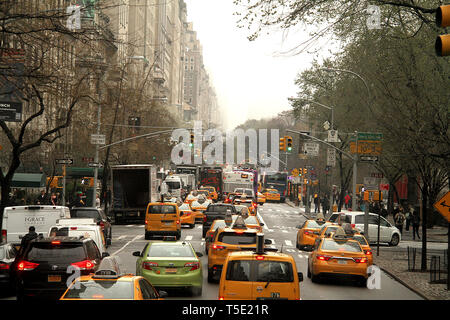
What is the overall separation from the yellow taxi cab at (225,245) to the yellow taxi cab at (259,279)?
6.99m

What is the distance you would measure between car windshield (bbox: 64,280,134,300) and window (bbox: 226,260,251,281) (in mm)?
2801

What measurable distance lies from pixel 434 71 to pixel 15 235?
49.2 ft

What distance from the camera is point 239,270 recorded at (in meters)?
13.1

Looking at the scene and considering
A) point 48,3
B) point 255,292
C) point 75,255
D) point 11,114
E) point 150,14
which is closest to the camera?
point 255,292

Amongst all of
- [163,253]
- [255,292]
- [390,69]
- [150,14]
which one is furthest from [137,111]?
[150,14]

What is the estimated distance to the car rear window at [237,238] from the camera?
2052cm

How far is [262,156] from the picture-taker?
150 meters

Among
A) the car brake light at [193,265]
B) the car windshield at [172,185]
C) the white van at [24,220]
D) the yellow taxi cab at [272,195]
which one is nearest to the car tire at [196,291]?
the car brake light at [193,265]

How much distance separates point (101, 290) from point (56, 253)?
17.4 ft

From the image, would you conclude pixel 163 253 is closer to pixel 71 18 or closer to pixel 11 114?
pixel 71 18

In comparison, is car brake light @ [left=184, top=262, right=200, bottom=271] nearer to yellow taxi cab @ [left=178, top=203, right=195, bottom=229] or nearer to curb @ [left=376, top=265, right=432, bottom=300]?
curb @ [left=376, top=265, right=432, bottom=300]

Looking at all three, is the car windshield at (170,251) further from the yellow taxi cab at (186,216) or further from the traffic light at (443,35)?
the yellow taxi cab at (186,216)

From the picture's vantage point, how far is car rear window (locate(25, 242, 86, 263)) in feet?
50.3

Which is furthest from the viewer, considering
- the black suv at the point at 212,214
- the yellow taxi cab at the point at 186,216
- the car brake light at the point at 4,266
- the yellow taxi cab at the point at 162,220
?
the yellow taxi cab at the point at 186,216
